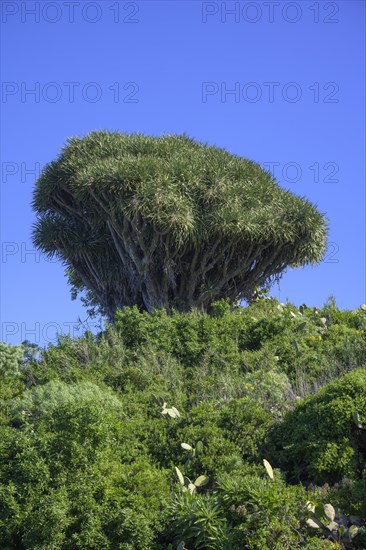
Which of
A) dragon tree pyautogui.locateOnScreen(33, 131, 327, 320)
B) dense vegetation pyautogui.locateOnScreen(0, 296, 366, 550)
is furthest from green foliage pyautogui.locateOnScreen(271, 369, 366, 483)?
dragon tree pyautogui.locateOnScreen(33, 131, 327, 320)

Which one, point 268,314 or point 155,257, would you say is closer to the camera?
point 268,314

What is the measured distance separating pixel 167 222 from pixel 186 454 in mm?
9940

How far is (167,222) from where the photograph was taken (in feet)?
65.4

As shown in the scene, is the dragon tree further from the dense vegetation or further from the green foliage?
the green foliage

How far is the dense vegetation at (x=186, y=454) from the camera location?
352 inches

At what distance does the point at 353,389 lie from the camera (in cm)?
1053

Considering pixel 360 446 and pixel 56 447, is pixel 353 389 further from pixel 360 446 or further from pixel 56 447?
pixel 56 447

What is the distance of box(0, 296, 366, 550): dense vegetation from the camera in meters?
8.95

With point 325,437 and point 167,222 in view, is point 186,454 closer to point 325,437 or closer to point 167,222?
point 325,437

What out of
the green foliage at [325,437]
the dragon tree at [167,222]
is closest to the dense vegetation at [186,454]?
the green foliage at [325,437]

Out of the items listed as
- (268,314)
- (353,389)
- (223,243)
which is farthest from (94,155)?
(353,389)

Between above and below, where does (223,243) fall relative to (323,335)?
above

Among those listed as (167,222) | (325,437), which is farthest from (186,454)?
(167,222)

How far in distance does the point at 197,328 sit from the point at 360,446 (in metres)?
5.72
